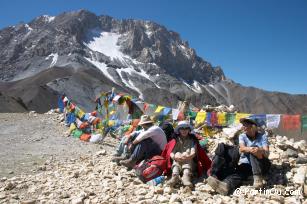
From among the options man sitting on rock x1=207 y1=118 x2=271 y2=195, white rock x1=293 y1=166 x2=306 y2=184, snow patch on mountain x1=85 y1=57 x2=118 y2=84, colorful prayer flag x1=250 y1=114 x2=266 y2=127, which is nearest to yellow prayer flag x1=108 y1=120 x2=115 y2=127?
colorful prayer flag x1=250 y1=114 x2=266 y2=127

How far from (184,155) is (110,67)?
5201 inches

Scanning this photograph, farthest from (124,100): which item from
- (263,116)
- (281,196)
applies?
(281,196)

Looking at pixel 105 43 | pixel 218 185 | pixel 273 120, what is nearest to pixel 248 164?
pixel 218 185

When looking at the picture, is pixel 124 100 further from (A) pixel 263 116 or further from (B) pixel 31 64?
(B) pixel 31 64

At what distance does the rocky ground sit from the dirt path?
0.02 metres

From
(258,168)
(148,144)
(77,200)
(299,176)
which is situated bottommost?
(77,200)

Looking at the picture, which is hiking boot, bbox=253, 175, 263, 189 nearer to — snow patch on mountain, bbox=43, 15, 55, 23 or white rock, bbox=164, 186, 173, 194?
white rock, bbox=164, 186, 173, 194

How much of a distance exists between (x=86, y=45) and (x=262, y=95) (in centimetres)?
8815

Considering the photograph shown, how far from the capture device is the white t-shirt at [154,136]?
21.5 ft

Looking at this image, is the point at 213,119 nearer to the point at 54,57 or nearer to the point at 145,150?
the point at 145,150

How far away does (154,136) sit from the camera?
6.64 meters

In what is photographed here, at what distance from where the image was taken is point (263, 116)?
9.00 metres

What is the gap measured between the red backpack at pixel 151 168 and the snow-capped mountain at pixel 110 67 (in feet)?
186

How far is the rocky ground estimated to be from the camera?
4.97m
